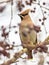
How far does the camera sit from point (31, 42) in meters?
1.15

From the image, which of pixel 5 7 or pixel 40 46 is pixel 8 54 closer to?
pixel 40 46

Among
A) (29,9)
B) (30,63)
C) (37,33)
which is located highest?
(29,9)

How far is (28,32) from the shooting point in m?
1.17

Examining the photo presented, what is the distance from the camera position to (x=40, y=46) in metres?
1.14

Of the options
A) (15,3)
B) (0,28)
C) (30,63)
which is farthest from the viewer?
(15,3)

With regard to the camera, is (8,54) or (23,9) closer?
(8,54)

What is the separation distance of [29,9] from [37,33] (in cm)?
18

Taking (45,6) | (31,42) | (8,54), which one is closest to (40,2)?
(45,6)

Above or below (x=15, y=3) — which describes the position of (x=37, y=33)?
below

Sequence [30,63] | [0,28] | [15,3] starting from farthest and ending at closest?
1. [15,3]
2. [0,28]
3. [30,63]

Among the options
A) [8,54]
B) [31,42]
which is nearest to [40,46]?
[31,42]

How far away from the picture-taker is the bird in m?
1.14

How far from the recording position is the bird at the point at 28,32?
3.74ft

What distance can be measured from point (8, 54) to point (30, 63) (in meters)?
0.13
